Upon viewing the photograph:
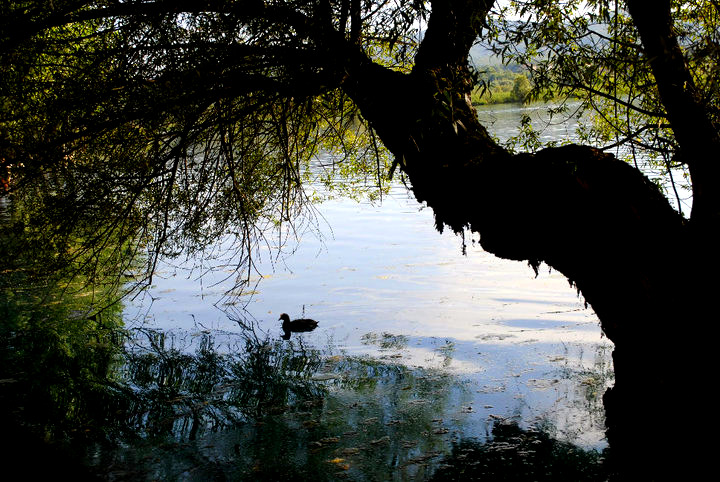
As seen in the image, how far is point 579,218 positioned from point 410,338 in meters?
5.21

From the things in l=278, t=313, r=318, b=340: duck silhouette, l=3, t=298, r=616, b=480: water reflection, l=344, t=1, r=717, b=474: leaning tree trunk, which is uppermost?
l=344, t=1, r=717, b=474: leaning tree trunk

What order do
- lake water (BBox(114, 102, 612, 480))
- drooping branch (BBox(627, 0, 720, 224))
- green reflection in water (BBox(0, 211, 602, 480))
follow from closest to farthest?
drooping branch (BBox(627, 0, 720, 224)) < green reflection in water (BBox(0, 211, 602, 480)) < lake water (BBox(114, 102, 612, 480))

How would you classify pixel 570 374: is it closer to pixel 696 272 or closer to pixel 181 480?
pixel 696 272

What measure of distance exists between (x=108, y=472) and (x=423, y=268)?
28.8 ft

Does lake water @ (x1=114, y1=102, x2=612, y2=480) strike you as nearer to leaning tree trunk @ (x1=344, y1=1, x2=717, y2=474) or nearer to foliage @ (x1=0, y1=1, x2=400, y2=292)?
foliage @ (x1=0, y1=1, x2=400, y2=292)

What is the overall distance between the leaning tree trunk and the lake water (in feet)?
5.20

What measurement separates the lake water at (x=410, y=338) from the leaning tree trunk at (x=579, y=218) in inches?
62.4

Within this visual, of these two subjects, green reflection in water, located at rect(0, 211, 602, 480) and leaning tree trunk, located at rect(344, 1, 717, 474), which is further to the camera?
green reflection in water, located at rect(0, 211, 602, 480)

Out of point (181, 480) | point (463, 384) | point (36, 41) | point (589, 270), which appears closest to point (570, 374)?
point (463, 384)

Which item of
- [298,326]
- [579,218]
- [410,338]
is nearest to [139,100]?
[579,218]

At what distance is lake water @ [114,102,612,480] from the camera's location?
244 inches

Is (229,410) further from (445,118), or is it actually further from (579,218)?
(579,218)

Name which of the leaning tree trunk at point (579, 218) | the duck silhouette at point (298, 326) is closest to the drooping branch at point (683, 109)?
the leaning tree trunk at point (579, 218)

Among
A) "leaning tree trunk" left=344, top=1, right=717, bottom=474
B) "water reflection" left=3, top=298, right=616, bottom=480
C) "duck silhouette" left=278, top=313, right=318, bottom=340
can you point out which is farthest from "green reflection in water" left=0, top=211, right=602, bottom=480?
"leaning tree trunk" left=344, top=1, right=717, bottom=474
